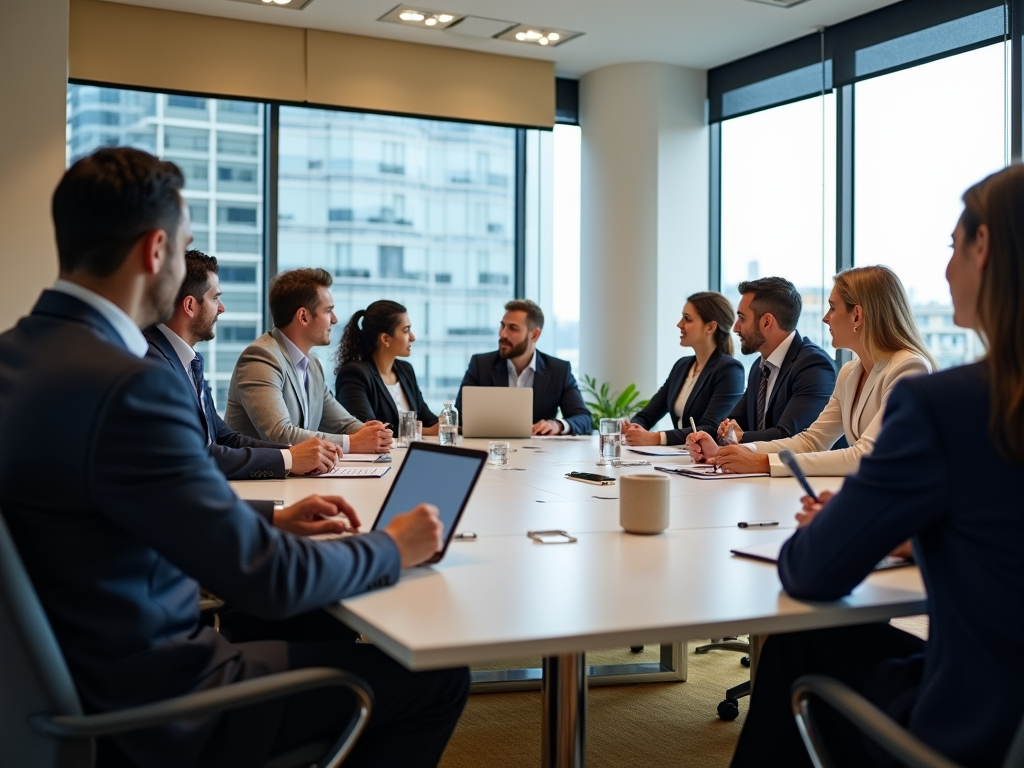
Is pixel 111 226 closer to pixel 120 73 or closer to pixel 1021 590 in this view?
pixel 1021 590

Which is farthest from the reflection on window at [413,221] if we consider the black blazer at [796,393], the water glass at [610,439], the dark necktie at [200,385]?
the water glass at [610,439]

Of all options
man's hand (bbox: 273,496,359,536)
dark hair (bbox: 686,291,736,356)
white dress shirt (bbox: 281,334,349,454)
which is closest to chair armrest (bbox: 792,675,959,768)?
man's hand (bbox: 273,496,359,536)

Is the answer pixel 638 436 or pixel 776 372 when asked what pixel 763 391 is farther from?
pixel 638 436

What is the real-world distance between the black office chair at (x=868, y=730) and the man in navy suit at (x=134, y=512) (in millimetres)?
715

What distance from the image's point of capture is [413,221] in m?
7.49

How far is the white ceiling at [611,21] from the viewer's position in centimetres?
609

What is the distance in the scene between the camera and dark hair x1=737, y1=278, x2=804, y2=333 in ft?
14.8

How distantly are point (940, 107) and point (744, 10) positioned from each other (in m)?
1.34

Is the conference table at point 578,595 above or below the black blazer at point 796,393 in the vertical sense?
below

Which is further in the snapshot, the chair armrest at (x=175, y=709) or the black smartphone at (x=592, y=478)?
the black smartphone at (x=592, y=478)

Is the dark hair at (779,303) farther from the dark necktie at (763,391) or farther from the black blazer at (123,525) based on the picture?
the black blazer at (123,525)

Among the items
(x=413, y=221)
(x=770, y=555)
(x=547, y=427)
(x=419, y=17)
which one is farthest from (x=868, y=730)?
(x=413, y=221)

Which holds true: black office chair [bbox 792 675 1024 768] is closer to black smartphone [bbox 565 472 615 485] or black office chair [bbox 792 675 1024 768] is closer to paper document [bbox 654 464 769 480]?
black smartphone [bbox 565 472 615 485]

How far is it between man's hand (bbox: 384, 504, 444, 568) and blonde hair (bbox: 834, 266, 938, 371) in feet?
6.86
